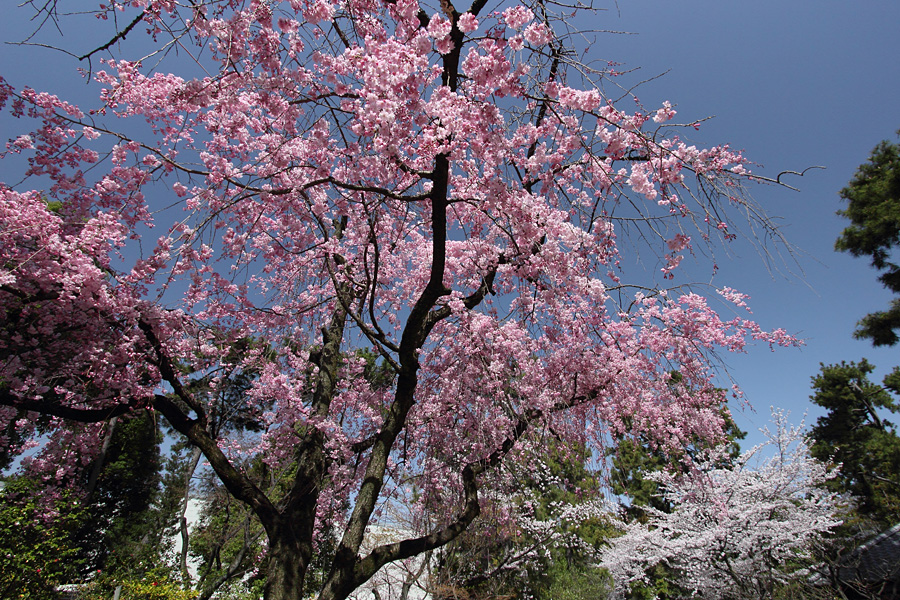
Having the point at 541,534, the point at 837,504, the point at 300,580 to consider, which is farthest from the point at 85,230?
the point at 837,504

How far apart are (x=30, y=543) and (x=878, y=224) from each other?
694 inches

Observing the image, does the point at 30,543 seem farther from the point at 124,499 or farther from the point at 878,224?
the point at 878,224

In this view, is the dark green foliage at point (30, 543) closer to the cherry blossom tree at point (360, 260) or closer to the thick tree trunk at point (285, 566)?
the cherry blossom tree at point (360, 260)

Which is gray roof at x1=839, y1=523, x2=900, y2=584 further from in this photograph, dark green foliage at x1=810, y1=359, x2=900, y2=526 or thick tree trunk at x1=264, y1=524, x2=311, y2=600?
thick tree trunk at x1=264, y1=524, x2=311, y2=600

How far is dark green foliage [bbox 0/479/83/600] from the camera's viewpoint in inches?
175

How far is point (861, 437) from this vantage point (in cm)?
1791

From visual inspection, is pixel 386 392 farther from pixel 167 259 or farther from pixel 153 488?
pixel 153 488

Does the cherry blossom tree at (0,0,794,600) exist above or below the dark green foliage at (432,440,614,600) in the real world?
above

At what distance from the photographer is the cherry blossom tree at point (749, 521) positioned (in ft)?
28.9

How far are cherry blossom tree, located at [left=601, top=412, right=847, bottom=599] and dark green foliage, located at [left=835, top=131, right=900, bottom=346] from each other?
11.8 feet

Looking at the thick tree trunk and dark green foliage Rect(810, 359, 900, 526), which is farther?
dark green foliage Rect(810, 359, 900, 526)

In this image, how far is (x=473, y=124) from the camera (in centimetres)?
288

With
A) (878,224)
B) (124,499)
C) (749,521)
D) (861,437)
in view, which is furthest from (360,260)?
(861,437)

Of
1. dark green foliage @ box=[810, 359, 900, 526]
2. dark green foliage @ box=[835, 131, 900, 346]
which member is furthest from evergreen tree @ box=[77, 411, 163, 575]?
dark green foliage @ box=[810, 359, 900, 526]
